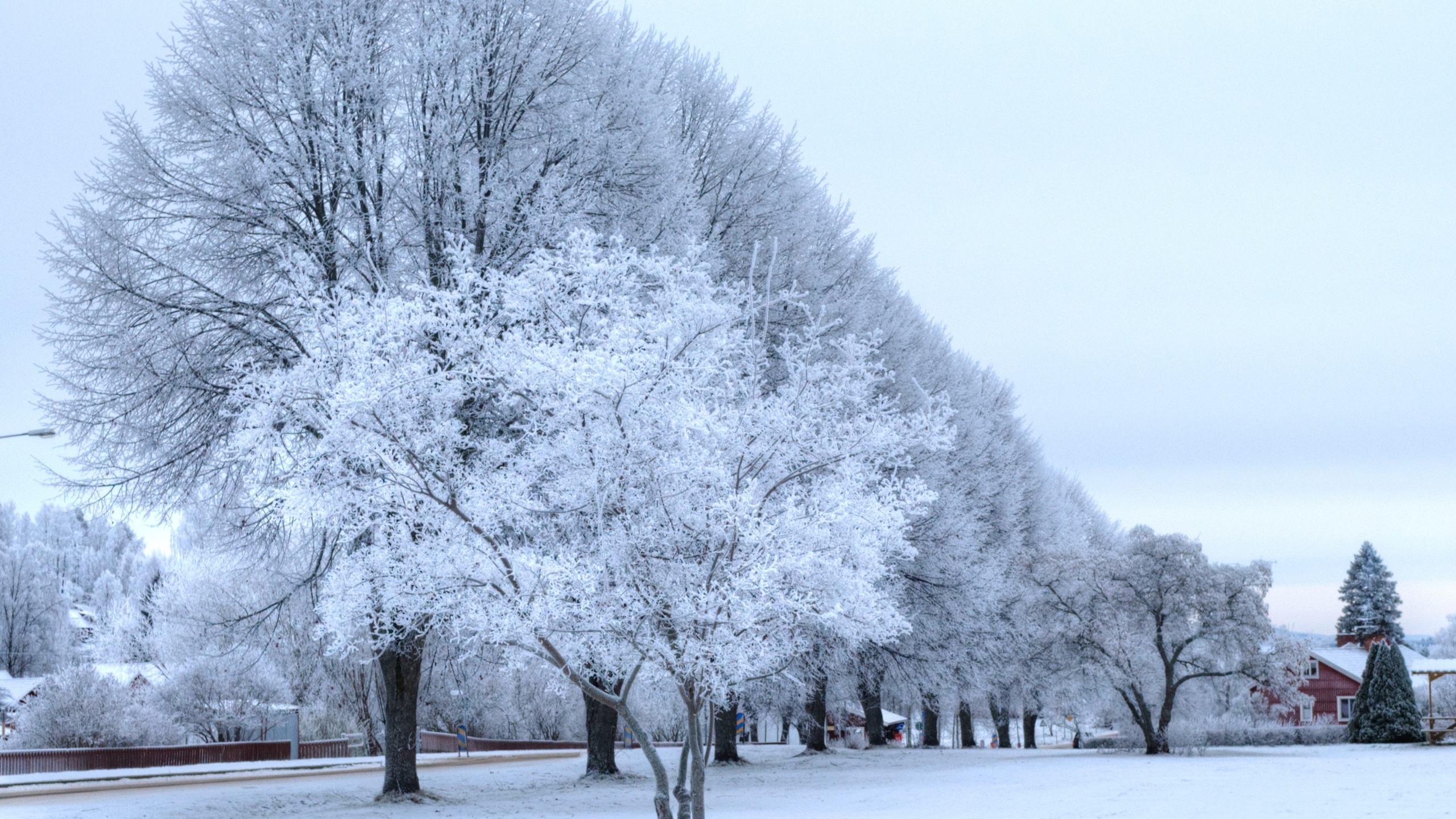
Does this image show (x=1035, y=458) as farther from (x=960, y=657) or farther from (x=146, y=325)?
(x=146, y=325)

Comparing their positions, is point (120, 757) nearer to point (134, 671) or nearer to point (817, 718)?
point (134, 671)

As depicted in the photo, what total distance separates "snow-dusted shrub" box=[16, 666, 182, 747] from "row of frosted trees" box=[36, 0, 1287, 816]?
783cm

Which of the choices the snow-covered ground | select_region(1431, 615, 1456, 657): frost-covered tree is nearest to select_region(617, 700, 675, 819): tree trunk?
the snow-covered ground

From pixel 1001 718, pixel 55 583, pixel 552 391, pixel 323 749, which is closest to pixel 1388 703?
pixel 1001 718

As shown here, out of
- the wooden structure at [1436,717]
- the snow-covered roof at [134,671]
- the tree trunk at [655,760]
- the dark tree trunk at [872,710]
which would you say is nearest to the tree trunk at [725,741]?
the dark tree trunk at [872,710]

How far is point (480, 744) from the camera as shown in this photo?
1806 inches

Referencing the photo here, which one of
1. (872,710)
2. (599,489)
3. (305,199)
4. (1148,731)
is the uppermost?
(305,199)

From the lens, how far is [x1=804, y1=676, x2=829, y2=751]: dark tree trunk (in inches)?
1273

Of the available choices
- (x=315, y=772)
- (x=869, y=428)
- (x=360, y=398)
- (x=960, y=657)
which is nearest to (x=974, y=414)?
(x=960, y=657)

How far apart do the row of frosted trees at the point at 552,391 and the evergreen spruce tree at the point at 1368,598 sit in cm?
5340

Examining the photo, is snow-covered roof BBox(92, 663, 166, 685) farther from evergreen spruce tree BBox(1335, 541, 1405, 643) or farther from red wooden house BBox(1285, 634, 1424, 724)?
evergreen spruce tree BBox(1335, 541, 1405, 643)

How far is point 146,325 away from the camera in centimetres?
1864

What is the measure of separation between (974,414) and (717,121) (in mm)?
14121

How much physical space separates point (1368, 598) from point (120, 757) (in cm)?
7839
